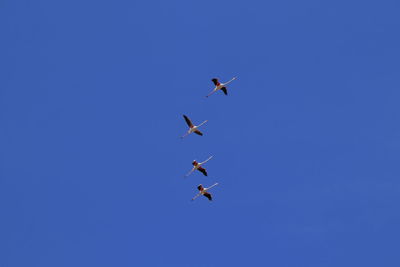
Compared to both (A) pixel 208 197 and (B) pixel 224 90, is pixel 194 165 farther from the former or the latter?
(B) pixel 224 90

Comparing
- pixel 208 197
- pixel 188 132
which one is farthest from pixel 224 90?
pixel 208 197

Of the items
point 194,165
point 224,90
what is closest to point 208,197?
point 194,165

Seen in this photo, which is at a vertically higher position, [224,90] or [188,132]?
[224,90]

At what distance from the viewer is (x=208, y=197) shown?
190 feet

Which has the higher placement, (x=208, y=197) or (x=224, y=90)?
(x=224, y=90)

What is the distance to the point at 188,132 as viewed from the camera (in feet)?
184

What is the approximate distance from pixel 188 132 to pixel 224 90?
504 cm

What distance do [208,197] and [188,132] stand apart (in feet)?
21.2

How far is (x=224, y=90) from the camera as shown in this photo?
187ft

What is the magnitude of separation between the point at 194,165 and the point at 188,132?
3.17m

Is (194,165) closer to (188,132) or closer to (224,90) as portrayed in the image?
(188,132)

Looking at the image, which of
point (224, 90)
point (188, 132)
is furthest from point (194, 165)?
point (224, 90)

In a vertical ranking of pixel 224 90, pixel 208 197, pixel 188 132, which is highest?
pixel 224 90

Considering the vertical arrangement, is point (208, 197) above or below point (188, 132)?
below
